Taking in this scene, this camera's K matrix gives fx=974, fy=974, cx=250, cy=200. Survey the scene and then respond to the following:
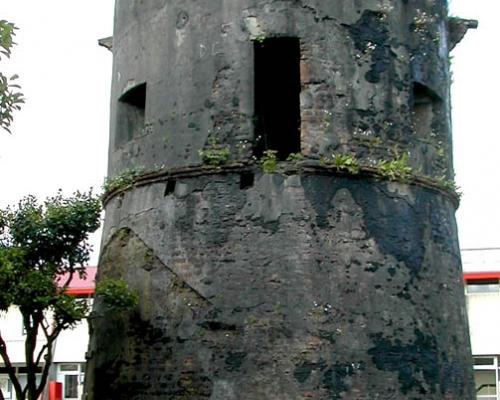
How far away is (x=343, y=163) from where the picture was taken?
32.2ft

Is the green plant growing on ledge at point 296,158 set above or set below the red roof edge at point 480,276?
below

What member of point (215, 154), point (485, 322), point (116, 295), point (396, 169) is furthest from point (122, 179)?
point (485, 322)

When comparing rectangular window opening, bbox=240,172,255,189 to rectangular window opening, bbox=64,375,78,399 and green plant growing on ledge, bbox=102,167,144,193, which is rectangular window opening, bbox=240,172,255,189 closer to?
green plant growing on ledge, bbox=102,167,144,193

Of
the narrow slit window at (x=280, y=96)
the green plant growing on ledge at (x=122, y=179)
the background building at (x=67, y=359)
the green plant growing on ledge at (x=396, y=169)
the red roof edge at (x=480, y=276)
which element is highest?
the narrow slit window at (x=280, y=96)

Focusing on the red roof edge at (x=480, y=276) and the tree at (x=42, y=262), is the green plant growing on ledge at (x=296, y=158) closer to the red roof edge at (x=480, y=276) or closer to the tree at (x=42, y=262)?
the tree at (x=42, y=262)

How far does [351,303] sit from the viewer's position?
946cm

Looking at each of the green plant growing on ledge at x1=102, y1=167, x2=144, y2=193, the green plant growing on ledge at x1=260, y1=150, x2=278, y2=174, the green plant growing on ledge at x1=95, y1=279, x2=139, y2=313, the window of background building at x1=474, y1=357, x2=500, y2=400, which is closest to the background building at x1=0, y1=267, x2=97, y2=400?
the window of background building at x1=474, y1=357, x2=500, y2=400

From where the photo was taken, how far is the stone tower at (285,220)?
9.35 m

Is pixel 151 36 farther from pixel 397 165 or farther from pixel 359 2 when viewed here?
pixel 397 165

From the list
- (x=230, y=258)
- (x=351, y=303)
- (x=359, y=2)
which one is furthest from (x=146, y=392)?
(x=359, y=2)

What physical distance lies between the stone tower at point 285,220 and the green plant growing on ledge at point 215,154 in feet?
0.07

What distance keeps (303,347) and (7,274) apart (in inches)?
113

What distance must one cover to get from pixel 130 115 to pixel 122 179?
3.51 feet

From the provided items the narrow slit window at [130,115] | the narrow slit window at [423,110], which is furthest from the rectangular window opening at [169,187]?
the narrow slit window at [423,110]
